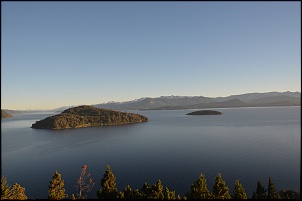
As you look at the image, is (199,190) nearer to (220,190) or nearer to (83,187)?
(220,190)

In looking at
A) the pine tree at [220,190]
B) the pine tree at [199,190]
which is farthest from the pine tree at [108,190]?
the pine tree at [220,190]

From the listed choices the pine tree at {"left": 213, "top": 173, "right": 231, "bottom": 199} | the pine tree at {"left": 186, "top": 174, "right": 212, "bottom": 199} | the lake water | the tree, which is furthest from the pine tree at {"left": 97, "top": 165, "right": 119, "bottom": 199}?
the pine tree at {"left": 213, "top": 173, "right": 231, "bottom": 199}

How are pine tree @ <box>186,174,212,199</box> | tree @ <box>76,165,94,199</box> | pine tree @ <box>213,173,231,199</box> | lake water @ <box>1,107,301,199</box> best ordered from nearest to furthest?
1. pine tree @ <box>186,174,212,199</box>
2. pine tree @ <box>213,173,231,199</box>
3. tree @ <box>76,165,94,199</box>
4. lake water @ <box>1,107,301,199</box>

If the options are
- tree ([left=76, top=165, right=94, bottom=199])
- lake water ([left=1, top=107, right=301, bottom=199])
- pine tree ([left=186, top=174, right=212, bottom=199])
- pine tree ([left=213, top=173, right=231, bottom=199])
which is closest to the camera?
pine tree ([left=186, top=174, right=212, bottom=199])

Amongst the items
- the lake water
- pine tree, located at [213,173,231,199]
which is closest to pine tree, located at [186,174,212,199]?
pine tree, located at [213,173,231,199]

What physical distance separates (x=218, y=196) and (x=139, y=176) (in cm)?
3076

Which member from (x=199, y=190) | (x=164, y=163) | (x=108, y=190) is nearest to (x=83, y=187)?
(x=108, y=190)

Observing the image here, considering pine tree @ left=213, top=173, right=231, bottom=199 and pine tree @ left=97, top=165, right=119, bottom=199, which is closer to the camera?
pine tree @ left=213, top=173, right=231, bottom=199

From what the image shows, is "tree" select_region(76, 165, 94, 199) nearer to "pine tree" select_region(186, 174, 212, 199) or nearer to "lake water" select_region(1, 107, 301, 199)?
"lake water" select_region(1, 107, 301, 199)

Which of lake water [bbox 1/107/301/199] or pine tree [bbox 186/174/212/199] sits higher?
pine tree [bbox 186/174/212/199]

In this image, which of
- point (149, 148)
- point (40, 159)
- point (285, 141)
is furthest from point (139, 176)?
point (285, 141)

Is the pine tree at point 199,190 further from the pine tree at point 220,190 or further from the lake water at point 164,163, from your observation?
the lake water at point 164,163

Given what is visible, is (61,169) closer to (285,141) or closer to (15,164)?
(15,164)

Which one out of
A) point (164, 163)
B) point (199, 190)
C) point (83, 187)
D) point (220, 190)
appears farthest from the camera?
point (164, 163)
